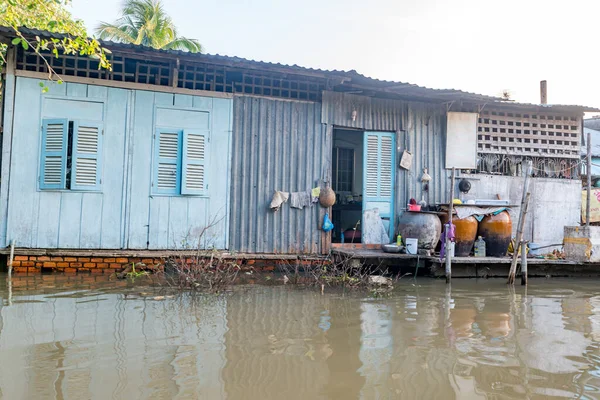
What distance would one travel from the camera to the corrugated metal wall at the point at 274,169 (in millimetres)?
8633

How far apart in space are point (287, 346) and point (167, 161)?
5.23m

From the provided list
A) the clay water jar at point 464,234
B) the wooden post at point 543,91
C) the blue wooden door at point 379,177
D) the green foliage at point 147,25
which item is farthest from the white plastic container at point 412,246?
the green foliage at point 147,25

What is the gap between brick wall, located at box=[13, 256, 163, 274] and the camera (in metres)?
7.42

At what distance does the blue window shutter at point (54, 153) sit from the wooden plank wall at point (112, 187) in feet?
0.36

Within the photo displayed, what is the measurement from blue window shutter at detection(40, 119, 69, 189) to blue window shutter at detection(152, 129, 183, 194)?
1.42 meters

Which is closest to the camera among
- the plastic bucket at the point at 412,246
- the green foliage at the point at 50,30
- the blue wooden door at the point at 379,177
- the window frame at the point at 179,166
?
the green foliage at the point at 50,30

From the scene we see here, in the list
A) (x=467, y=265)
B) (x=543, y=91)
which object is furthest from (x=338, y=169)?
(x=543, y=91)

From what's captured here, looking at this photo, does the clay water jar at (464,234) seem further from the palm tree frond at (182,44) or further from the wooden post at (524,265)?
the palm tree frond at (182,44)

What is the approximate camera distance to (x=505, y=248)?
30.0 ft

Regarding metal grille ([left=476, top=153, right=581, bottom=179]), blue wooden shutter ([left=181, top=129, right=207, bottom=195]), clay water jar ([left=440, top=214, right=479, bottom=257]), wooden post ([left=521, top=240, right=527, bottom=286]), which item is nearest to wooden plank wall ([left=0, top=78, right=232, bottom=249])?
blue wooden shutter ([left=181, top=129, right=207, bottom=195])

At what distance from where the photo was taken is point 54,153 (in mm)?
7617

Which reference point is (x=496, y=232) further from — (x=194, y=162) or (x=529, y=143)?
(x=194, y=162)

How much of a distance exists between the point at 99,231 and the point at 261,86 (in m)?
3.86

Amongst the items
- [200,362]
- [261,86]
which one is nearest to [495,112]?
[261,86]
